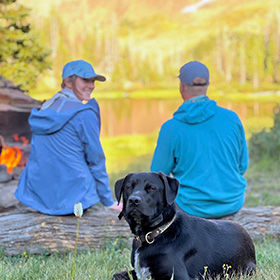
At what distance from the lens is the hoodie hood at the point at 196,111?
477 centimetres

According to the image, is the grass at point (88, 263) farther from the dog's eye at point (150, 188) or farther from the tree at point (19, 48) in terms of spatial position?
the tree at point (19, 48)

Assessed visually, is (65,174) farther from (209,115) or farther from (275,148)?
(275,148)

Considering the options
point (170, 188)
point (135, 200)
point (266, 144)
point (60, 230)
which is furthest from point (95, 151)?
point (266, 144)

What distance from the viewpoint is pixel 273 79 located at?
2948 centimetres

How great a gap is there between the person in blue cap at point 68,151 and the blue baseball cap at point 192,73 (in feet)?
2.92

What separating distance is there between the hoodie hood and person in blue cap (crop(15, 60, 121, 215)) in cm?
91

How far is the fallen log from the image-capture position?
5.18 meters

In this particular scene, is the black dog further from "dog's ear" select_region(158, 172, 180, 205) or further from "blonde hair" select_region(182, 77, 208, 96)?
"blonde hair" select_region(182, 77, 208, 96)

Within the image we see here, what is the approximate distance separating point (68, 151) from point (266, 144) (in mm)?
7898

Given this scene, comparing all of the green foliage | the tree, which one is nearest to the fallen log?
the tree

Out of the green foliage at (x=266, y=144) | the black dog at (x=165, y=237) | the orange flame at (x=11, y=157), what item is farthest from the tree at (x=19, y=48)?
the black dog at (x=165, y=237)

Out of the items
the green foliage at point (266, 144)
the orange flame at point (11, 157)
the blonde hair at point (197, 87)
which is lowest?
the green foliage at point (266, 144)

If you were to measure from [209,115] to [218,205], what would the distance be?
86 cm

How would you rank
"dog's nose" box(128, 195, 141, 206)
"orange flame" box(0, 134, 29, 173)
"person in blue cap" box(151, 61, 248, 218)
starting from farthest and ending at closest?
1. "orange flame" box(0, 134, 29, 173)
2. "person in blue cap" box(151, 61, 248, 218)
3. "dog's nose" box(128, 195, 141, 206)
